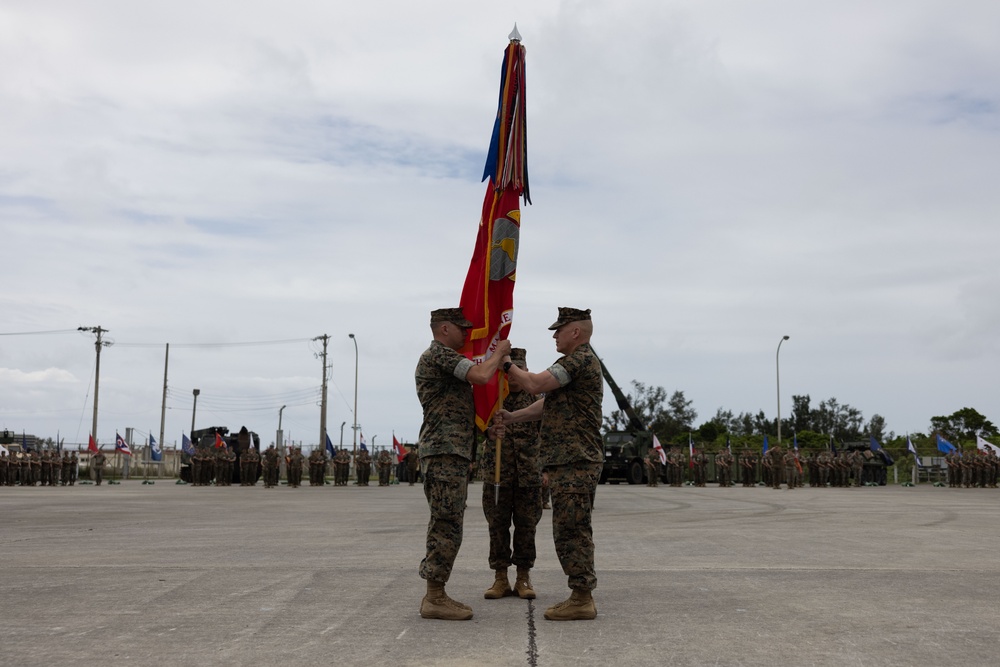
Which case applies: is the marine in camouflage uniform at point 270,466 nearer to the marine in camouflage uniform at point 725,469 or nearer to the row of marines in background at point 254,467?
the row of marines in background at point 254,467

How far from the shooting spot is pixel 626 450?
1631 inches

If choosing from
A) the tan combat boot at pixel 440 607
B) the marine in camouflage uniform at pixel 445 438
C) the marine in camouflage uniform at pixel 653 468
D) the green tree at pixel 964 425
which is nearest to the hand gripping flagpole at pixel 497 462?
the marine in camouflage uniform at pixel 445 438

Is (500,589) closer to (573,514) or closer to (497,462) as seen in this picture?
(497,462)

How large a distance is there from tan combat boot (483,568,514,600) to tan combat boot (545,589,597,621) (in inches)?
35.2

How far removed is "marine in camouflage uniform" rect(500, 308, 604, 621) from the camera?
6055mm

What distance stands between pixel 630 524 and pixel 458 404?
849 centimetres

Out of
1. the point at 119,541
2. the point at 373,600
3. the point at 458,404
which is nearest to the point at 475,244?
the point at 458,404

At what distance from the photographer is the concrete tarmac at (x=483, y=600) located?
15.9ft

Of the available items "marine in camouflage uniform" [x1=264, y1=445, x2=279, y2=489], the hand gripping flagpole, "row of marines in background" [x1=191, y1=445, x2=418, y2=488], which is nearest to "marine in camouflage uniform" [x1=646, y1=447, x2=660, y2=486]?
"row of marines in background" [x1=191, y1=445, x2=418, y2=488]

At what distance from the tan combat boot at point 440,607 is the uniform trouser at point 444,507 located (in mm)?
91

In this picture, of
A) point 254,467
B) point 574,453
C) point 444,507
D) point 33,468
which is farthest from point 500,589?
point 33,468

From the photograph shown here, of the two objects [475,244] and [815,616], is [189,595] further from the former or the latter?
[815,616]

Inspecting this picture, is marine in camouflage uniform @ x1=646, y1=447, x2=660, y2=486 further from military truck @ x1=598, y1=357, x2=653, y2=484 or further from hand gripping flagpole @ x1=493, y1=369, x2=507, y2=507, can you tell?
hand gripping flagpole @ x1=493, y1=369, x2=507, y2=507

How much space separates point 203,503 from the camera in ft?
69.1
